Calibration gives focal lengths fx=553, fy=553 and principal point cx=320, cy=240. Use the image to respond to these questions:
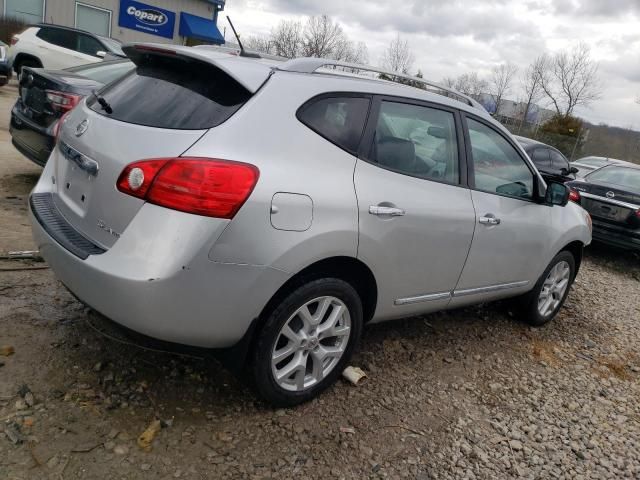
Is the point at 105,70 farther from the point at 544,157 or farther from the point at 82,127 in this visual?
the point at 544,157

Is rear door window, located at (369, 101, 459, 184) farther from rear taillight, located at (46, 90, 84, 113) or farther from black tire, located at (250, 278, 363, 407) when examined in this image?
rear taillight, located at (46, 90, 84, 113)

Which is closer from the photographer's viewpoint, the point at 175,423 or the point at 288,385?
the point at 175,423

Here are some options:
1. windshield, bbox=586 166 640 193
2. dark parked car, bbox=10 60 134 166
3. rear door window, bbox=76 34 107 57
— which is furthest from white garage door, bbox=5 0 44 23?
windshield, bbox=586 166 640 193

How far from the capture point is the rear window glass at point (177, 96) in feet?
8.05

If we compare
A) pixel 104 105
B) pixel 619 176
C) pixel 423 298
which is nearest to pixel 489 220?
pixel 423 298

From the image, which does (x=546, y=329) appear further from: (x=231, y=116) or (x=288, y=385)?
(x=231, y=116)

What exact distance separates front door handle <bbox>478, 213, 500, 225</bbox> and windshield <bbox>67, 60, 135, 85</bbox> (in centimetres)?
426

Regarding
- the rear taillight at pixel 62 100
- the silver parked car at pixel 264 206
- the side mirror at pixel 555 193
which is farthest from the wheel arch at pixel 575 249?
the rear taillight at pixel 62 100

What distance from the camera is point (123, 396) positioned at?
273 cm

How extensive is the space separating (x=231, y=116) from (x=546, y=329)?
360 centimetres

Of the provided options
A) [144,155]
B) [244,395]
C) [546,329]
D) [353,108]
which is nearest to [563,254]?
[546,329]

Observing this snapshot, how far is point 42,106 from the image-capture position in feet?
16.9

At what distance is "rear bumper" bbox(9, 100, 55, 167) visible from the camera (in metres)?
4.96

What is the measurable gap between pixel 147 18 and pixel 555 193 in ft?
86.4
